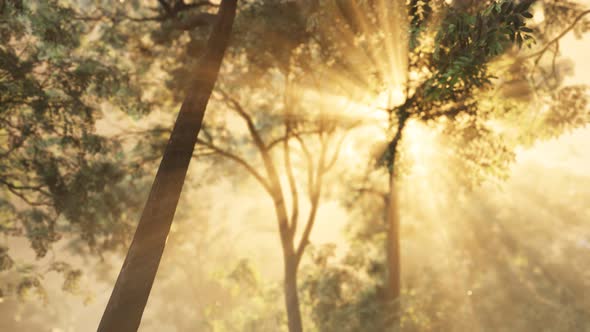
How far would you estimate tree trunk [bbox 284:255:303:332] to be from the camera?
13.3 meters

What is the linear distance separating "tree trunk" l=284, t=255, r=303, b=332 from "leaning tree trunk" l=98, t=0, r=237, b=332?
8986mm

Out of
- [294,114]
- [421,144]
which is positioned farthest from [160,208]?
[421,144]

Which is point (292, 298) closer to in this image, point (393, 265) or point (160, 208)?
point (393, 265)

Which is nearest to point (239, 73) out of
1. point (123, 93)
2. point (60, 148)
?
point (123, 93)

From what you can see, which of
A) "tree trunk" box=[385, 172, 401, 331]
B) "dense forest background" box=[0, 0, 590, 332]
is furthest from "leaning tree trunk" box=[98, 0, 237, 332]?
"tree trunk" box=[385, 172, 401, 331]

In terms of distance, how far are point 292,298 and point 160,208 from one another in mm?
9421

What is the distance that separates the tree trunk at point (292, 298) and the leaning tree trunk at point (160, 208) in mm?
8986

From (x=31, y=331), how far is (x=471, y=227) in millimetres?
60760

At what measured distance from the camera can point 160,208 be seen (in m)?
5.39

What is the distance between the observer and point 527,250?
30.9 metres

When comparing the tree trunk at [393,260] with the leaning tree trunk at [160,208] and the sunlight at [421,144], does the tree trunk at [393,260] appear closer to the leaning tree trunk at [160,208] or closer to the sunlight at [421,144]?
the sunlight at [421,144]

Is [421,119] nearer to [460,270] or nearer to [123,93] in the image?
[123,93]

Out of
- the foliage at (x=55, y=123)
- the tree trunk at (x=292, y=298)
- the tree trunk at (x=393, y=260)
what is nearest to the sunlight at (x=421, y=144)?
the tree trunk at (x=393, y=260)

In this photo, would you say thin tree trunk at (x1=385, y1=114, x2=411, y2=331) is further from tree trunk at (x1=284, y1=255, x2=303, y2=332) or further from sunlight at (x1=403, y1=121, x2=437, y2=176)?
tree trunk at (x1=284, y1=255, x2=303, y2=332)
